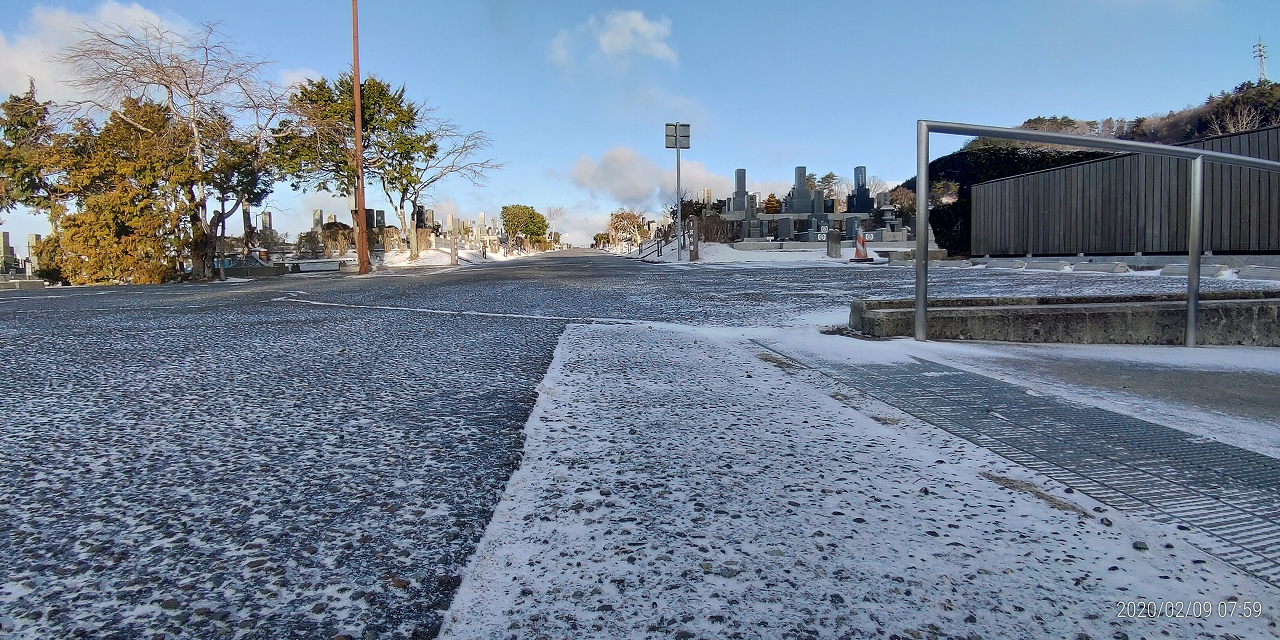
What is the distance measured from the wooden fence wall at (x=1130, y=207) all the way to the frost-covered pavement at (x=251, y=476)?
1326 centimetres

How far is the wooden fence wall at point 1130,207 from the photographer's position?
1178 centimetres

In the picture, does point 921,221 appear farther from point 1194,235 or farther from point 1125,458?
point 1125,458

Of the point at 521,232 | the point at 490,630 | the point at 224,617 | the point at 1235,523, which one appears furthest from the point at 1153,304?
the point at 521,232

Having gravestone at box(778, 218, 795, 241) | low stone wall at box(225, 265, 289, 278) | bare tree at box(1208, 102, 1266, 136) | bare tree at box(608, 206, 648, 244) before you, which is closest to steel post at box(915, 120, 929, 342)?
low stone wall at box(225, 265, 289, 278)

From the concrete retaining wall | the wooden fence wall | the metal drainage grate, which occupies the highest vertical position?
the wooden fence wall

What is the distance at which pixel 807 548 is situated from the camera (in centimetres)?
140

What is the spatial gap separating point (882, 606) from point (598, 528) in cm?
60

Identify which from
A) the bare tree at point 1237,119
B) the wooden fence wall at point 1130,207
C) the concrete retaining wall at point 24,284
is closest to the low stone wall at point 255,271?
the concrete retaining wall at point 24,284

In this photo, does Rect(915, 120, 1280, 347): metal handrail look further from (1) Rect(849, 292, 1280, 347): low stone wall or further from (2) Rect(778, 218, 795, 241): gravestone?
(2) Rect(778, 218, 795, 241): gravestone

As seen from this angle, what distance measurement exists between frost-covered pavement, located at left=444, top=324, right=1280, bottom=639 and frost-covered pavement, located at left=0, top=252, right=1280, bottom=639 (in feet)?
0.61

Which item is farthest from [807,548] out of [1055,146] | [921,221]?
[1055,146]

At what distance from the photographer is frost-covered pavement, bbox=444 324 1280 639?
116 cm

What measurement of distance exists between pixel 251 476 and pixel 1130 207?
17.2 m

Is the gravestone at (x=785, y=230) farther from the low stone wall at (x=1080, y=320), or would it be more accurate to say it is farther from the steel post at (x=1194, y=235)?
the steel post at (x=1194, y=235)
